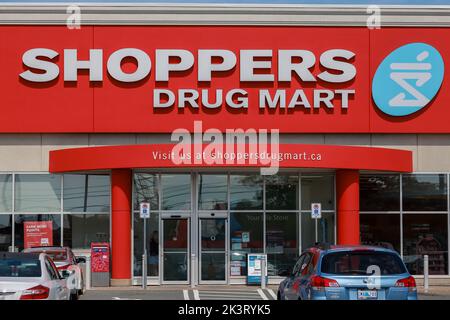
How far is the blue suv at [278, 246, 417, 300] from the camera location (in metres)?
11.5

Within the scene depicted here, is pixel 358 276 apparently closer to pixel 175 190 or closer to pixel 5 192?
pixel 175 190

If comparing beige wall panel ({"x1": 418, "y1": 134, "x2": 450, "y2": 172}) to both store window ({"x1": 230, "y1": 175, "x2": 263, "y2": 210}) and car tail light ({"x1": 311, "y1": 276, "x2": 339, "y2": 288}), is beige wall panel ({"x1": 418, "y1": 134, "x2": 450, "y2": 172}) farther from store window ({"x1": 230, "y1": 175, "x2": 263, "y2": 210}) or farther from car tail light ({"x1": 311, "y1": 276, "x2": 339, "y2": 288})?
car tail light ({"x1": 311, "y1": 276, "x2": 339, "y2": 288})

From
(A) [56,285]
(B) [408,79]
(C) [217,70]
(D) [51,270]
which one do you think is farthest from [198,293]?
(B) [408,79]

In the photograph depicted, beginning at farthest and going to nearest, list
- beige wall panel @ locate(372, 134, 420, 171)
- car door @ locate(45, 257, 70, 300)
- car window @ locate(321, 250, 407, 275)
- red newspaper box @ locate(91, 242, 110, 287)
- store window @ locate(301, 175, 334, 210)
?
beige wall panel @ locate(372, 134, 420, 171), store window @ locate(301, 175, 334, 210), red newspaper box @ locate(91, 242, 110, 287), car door @ locate(45, 257, 70, 300), car window @ locate(321, 250, 407, 275)

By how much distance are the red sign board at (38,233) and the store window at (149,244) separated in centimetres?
292

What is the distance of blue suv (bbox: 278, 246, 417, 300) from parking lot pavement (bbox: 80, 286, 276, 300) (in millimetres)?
9104

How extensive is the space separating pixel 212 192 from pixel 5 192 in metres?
7.12

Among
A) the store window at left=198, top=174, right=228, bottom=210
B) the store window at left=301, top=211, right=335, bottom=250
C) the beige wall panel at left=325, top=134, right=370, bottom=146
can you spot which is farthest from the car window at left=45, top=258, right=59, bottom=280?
the beige wall panel at left=325, top=134, right=370, bottom=146

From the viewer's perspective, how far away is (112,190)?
1005 inches

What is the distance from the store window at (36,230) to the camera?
26234 mm

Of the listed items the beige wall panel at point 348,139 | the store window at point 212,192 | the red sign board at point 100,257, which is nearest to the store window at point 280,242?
the store window at point 212,192

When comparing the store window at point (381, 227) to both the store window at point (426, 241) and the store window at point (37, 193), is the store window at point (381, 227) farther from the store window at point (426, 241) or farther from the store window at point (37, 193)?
the store window at point (37, 193)

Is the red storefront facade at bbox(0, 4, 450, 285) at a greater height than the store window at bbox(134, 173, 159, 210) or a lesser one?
greater

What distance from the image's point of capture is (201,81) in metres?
26.8
